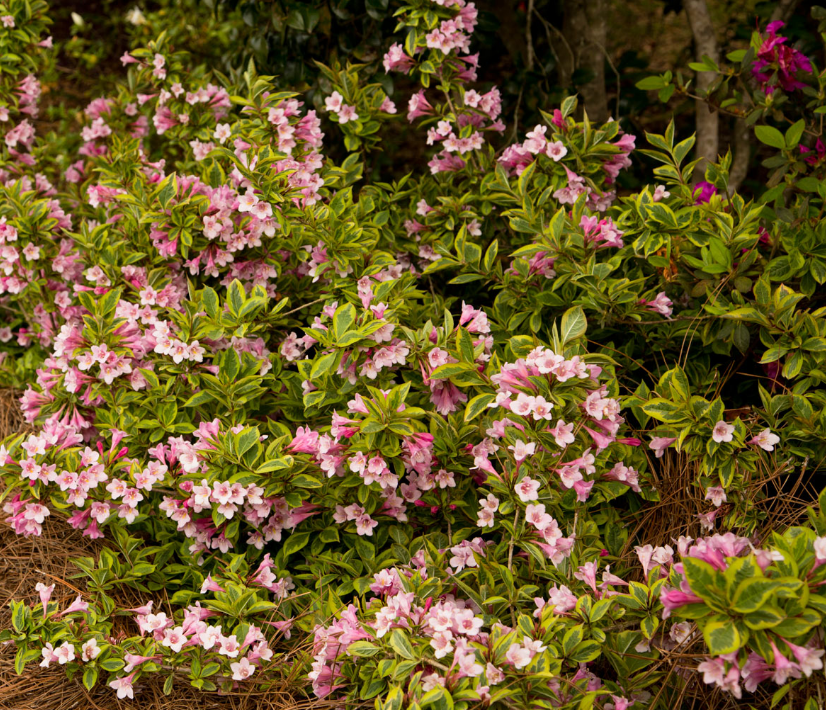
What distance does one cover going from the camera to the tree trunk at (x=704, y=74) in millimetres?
3338

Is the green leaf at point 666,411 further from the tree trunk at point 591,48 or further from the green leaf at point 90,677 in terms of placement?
the tree trunk at point 591,48

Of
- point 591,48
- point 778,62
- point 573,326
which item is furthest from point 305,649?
point 591,48

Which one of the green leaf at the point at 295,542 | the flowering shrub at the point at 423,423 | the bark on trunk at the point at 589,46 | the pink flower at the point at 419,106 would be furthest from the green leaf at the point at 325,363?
the bark on trunk at the point at 589,46

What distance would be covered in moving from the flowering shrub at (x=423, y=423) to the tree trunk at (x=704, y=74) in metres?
0.73

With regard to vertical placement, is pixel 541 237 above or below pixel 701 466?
above

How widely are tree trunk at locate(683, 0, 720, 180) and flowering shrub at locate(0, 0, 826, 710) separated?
28.8 inches

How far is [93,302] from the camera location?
2365 millimetres

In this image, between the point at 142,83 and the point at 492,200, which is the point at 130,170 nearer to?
the point at 142,83

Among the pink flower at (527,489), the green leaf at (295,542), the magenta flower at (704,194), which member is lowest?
the green leaf at (295,542)

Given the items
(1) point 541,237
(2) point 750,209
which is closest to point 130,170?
(1) point 541,237

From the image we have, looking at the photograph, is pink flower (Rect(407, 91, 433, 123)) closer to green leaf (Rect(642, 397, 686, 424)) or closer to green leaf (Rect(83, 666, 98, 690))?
green leaf (Rect(642, 397, 686, 424))

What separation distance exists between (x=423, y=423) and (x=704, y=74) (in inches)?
89.3

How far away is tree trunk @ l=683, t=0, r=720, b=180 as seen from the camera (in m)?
3.34

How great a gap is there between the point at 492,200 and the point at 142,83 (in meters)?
2.08
